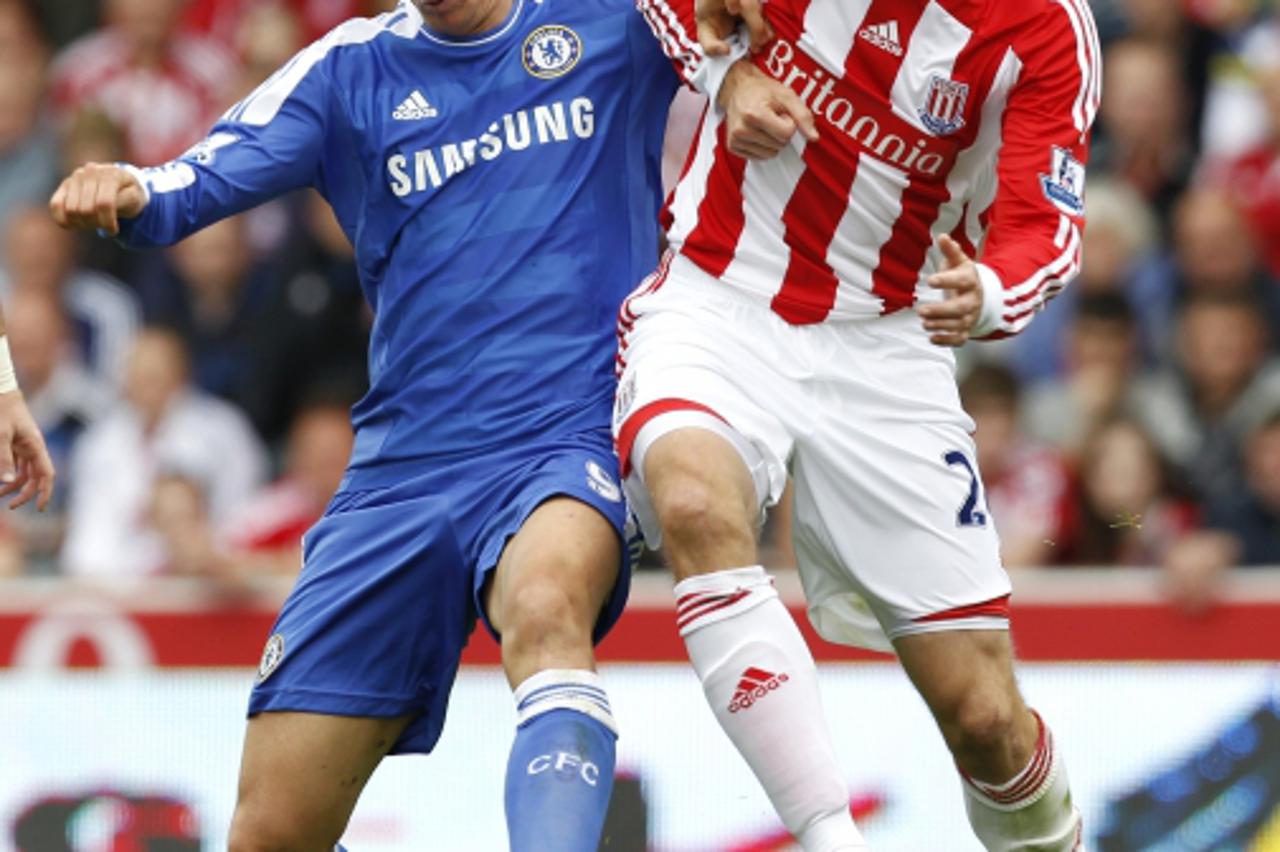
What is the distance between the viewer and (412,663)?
5914 mm

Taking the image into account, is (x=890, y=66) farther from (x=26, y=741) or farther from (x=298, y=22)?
(x=298, y=22)

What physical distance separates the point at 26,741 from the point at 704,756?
2.21m

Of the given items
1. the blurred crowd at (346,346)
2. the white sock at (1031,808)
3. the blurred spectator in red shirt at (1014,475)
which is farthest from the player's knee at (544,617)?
the blurred spectator in red shirt at (1014,475)

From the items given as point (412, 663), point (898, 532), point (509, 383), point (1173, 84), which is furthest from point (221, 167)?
point (1173, 84)

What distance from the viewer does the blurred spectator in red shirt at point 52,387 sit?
9656 millimetres

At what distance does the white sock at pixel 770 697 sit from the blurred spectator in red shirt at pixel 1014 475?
11.0 feet

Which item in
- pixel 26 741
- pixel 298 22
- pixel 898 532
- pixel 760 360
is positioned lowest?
pixel 26 741

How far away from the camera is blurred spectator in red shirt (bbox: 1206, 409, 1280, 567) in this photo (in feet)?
27.1

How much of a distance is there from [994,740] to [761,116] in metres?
1.56

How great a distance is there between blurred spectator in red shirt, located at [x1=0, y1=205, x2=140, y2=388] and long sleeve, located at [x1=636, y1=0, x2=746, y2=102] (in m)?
4.72

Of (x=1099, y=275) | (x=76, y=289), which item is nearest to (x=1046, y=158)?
(x=1099, y=275)

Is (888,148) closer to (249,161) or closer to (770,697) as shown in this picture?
(770,697)

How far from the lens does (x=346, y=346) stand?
9625 mm

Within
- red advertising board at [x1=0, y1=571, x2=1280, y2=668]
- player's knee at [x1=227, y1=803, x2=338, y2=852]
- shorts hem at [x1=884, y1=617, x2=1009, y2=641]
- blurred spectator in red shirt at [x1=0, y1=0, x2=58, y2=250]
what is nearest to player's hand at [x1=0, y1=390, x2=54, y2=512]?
player's knee at [x1=227, y1=803, x2=338, y2=852]
